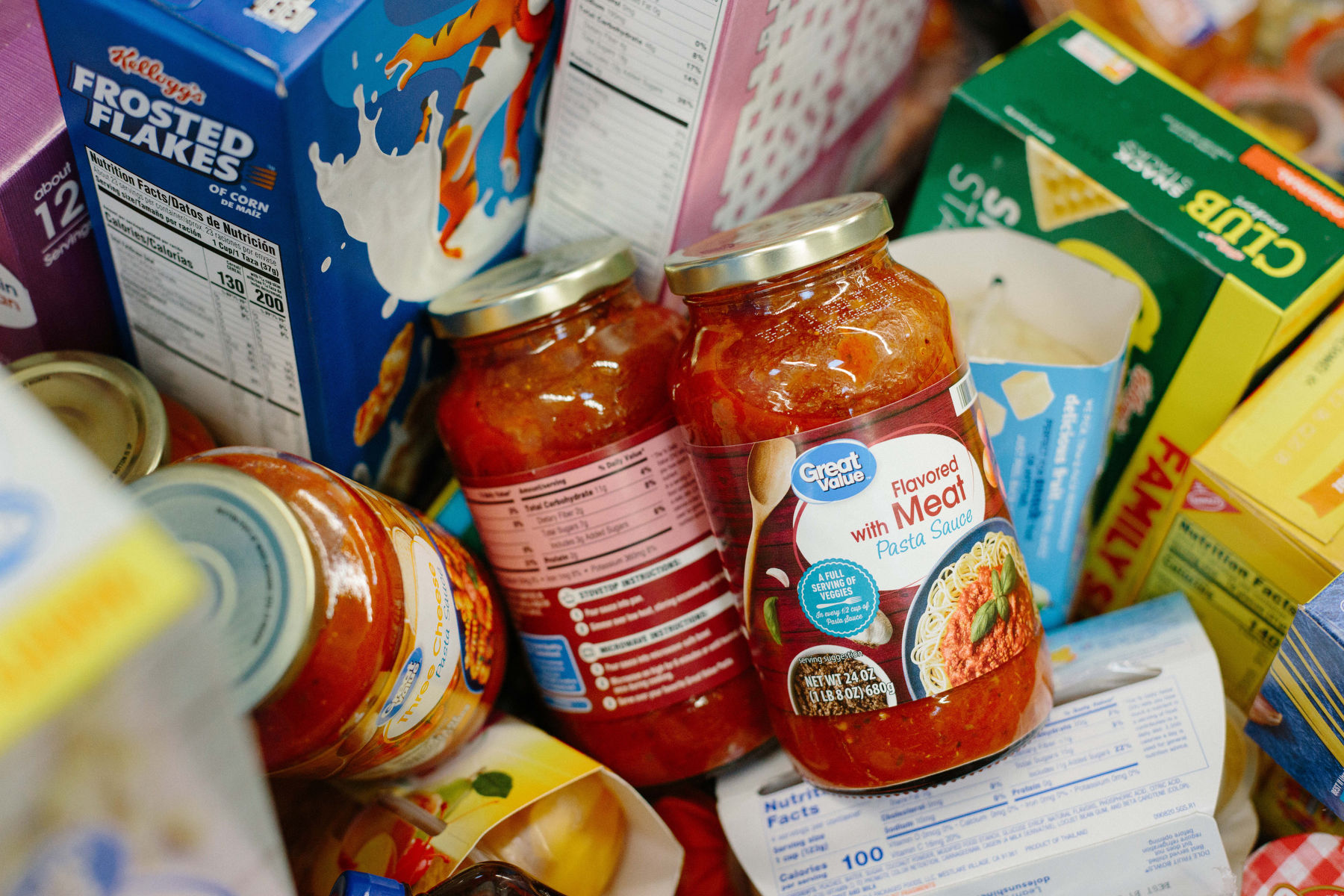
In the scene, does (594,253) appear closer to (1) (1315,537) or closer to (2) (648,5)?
(2) (648,5)

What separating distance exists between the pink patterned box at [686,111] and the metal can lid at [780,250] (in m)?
0.17

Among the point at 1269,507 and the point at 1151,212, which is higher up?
the point at 1151,212

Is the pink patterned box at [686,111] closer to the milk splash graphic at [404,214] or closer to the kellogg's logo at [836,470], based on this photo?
the milk splash graphic at [404,214]

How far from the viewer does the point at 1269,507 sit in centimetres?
90

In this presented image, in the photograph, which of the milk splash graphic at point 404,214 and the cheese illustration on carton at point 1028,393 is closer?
the milk splash graphic at point 404,214

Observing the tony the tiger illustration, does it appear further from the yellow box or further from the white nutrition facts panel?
the yellow box

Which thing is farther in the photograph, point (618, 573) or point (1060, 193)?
point (1060, 193)

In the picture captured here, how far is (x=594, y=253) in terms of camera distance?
934 mm

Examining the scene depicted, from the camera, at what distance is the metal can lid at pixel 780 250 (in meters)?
0.77

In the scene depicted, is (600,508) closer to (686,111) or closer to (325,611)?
(325,611)

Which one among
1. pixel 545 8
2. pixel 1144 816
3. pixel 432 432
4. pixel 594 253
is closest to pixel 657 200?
pixel 594 253

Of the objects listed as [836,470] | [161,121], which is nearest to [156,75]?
[161,121]

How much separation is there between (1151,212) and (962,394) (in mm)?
337

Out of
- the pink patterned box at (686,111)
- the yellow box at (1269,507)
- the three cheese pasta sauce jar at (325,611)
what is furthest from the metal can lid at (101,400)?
the yellow box at (1269,507)
